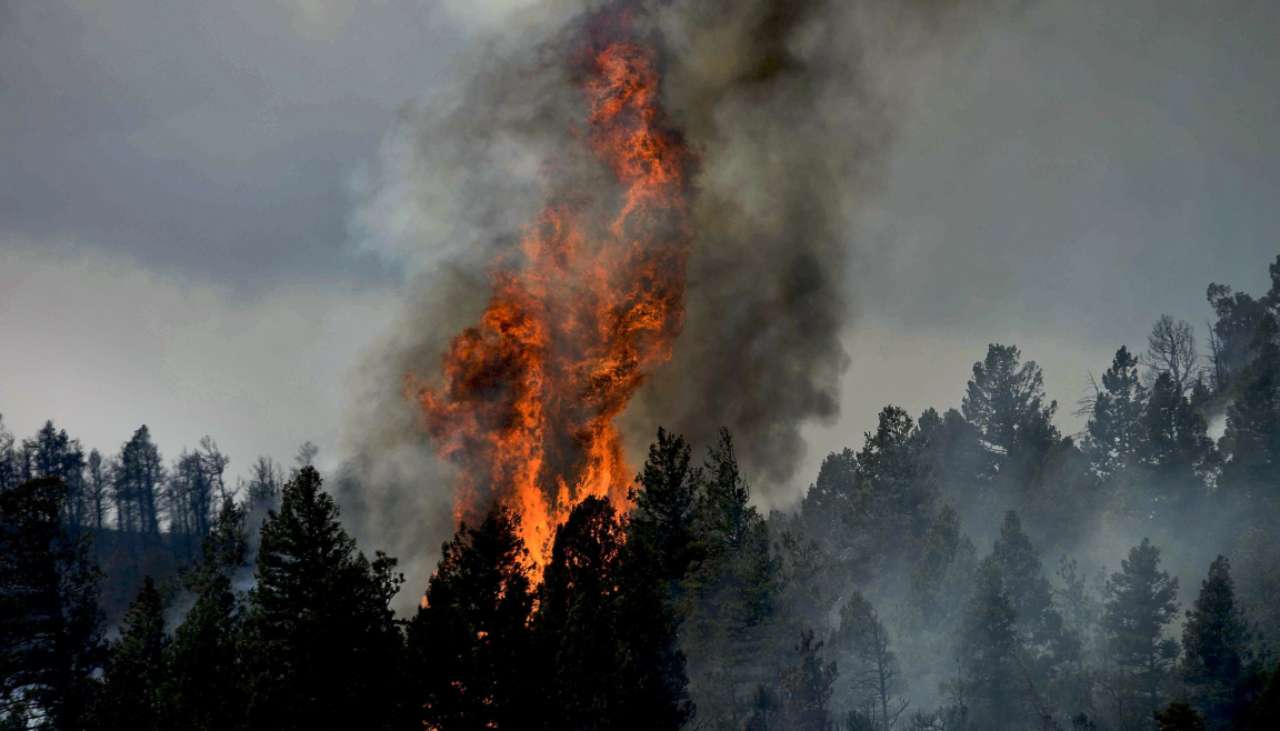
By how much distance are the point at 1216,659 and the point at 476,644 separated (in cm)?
4006

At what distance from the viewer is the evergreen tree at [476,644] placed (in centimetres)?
2878

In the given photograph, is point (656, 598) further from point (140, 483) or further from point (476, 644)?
point (140, 483)

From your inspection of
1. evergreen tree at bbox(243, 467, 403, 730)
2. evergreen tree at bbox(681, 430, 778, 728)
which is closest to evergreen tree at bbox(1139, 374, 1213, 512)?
evergreen tree at bbox(681, 430, 778, 728)

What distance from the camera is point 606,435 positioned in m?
56.0

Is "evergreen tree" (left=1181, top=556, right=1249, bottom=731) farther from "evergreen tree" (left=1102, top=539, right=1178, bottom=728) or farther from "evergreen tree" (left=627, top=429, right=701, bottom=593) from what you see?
"evergreen tree" (left=627, top=429, right=701, bottom=593)

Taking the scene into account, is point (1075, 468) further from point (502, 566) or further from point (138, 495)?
point (138, 495)

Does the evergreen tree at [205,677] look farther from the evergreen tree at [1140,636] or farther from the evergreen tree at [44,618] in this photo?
the evergreen tree at [1140,636]

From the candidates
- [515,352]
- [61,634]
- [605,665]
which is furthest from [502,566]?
[515,352]

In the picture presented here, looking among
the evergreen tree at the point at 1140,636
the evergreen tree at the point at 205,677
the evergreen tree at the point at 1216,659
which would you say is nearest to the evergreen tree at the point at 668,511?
the evergreen tree at the point at 205,677

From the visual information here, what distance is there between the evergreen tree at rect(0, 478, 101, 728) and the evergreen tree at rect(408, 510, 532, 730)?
13698 millimetres

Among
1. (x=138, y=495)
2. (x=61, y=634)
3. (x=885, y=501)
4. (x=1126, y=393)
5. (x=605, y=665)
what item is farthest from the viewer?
(x=138, y=495)

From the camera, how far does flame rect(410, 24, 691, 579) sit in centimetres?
5319

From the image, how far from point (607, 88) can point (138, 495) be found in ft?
314

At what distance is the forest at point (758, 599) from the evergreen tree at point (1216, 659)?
0.41ft
